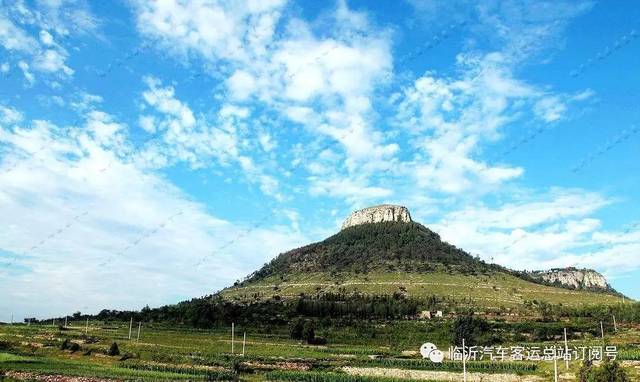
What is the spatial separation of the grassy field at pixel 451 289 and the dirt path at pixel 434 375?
94.6 m

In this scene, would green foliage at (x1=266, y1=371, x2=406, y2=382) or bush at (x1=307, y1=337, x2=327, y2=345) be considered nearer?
green foliage at (x1=266, y1=371, x2=406, y2=382)

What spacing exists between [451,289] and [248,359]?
11448cm

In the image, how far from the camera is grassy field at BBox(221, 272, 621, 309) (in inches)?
6383

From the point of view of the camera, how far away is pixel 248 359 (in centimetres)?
7238

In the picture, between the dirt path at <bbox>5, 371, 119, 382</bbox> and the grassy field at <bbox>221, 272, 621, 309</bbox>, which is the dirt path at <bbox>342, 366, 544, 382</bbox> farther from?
the grassy field at <bbox>221, 272, 621, 309</bbox>

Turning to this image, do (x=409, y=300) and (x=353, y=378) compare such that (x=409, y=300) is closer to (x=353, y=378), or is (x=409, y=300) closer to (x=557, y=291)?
(x=557, y=291)

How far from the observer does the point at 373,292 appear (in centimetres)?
17375

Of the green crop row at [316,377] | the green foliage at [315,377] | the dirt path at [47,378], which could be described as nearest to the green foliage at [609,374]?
the green crop row at [316,377]

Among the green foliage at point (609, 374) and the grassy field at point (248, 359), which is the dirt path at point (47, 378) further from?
the green foliage at point (609, 374)

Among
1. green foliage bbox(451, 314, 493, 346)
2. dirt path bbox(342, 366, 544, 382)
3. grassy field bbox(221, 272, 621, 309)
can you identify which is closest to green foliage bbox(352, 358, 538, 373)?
dirt path bbox(342, 366, 544, 382)

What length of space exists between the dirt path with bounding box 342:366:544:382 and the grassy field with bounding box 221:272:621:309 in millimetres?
94616

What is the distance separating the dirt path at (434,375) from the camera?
192 feet

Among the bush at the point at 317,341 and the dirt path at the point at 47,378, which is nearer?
the dirt path at the point at 47,378

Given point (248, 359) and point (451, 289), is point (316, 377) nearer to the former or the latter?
point (248, 359)
